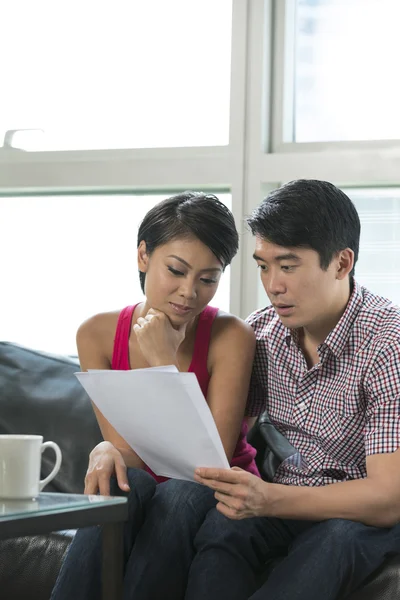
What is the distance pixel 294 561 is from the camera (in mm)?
1480

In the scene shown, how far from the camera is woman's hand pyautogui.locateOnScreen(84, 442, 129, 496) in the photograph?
1.59 meters

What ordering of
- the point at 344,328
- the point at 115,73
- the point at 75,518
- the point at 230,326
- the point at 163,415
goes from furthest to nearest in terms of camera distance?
1. the point at 115,73
2. the point at 230,326
3. the point at 344,328
4. the point at 163,415
5. the point at 75,518

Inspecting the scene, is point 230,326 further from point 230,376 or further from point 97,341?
point 97,341

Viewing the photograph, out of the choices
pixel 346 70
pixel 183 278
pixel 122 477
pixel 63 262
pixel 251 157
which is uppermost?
pixel 346 70

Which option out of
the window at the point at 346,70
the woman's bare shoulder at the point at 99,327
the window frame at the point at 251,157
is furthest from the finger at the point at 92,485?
the window at the point at 346,70

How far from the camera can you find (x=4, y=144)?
306cm

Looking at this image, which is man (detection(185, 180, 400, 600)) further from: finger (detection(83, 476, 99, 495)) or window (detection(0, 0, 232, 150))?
window (detection(0, 0, 232, 150))

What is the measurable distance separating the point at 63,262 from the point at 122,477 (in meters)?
1.56

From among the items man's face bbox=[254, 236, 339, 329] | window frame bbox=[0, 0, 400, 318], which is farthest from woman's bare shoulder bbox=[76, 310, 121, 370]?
window frame bbox=[0, 0, 400, 318]

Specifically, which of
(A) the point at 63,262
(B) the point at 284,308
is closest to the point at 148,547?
(B) the point at 284,308

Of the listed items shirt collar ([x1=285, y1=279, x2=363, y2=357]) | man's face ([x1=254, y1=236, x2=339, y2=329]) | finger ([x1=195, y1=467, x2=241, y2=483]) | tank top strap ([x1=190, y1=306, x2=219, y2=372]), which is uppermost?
man's face ([x1=254, y1=236, x2=339, y2=329])

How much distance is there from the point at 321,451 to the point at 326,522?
0.22 m

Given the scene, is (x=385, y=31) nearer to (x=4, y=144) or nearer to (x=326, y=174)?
(x=326, y=174)

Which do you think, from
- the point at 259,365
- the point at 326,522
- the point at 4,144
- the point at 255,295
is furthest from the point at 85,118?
the point at 326,522
